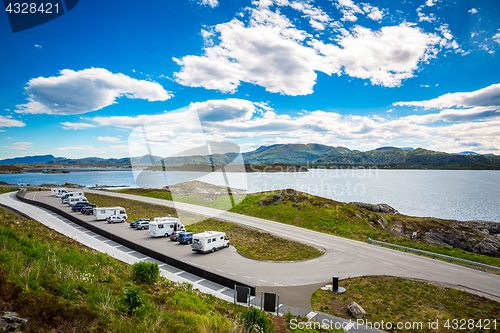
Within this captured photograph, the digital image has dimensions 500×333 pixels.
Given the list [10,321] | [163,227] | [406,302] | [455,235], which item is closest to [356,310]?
[406,302]

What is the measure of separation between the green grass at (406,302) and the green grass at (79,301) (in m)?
7.56

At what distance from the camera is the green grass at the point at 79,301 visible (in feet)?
20.3

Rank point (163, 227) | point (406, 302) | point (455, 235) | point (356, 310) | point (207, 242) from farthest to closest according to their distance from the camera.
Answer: point (455, 235) → point (163, 227) → point (207, 242) → point (406, 302) → point (356, 310)

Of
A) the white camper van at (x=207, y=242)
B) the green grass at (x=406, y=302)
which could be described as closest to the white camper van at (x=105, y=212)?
the white camper van at (x=207, y=242)

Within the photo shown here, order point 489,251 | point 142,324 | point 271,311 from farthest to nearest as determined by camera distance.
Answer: point 489,251 → point 271,311 → point 142,324

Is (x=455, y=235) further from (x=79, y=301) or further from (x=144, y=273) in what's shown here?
(x=79, y=301)

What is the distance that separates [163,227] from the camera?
3016cm

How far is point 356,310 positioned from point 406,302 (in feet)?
14.6

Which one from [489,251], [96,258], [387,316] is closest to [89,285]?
[96,258]

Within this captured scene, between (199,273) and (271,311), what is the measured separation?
322 inches

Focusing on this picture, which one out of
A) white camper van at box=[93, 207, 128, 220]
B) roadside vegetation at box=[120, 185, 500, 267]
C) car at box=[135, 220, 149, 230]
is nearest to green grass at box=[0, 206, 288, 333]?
car at box=[135, 220, 149, 230]

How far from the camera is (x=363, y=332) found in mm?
12383

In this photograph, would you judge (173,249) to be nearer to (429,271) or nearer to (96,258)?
(96,258)

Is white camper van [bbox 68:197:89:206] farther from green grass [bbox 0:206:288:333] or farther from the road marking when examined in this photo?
the road marking
